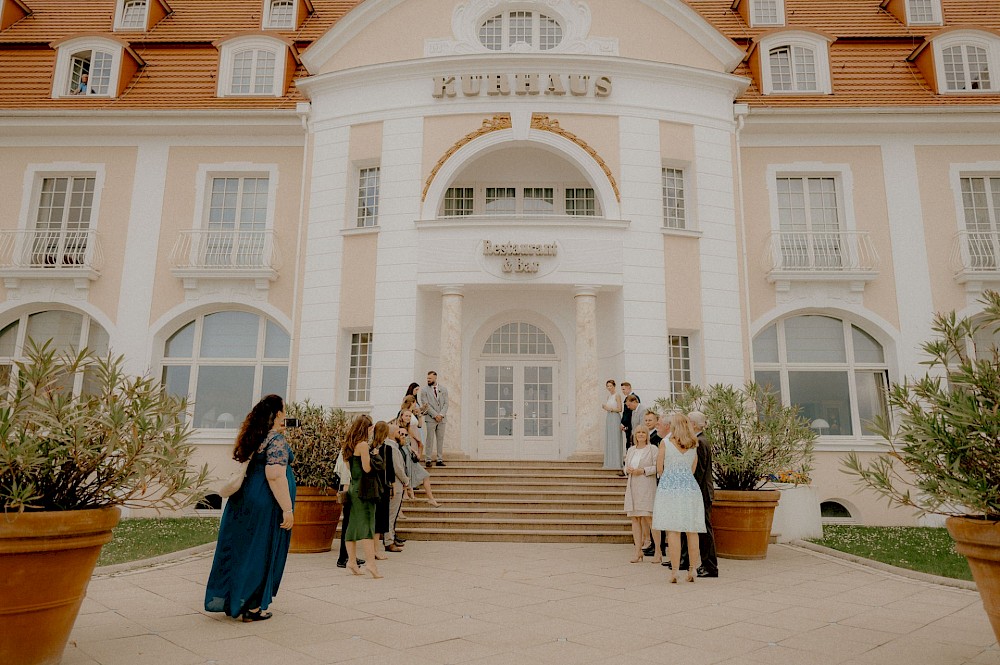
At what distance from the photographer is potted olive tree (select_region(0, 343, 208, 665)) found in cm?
385

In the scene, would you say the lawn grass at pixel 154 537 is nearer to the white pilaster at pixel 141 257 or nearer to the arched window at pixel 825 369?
the white pilaster at pixel 141 257

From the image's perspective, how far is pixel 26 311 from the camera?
15.6 m

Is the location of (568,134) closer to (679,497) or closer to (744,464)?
(744,464)

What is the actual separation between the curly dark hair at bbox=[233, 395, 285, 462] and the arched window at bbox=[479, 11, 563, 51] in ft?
41.8

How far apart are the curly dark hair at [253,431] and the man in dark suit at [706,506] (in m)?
4.93

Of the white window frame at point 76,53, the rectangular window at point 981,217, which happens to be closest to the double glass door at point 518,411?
the rectangular window at point 981,217

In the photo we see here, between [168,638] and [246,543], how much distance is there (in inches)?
33.1

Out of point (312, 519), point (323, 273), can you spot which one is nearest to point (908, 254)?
point (323, 273)

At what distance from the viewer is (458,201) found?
16219mm

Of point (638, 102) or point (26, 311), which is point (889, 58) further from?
point (26, 311)

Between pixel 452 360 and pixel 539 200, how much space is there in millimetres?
5141

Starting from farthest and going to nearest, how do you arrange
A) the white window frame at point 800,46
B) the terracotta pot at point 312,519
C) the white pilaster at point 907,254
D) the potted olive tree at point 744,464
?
the white window frame at point 800,46, the white pilaster at point 907,254, the terracotta pot at point 312,519, the potted olive tree at point 744,464

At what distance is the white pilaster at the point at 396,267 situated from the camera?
1372 centimetres

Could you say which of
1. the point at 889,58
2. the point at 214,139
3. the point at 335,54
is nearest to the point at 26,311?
the point at 214,139
